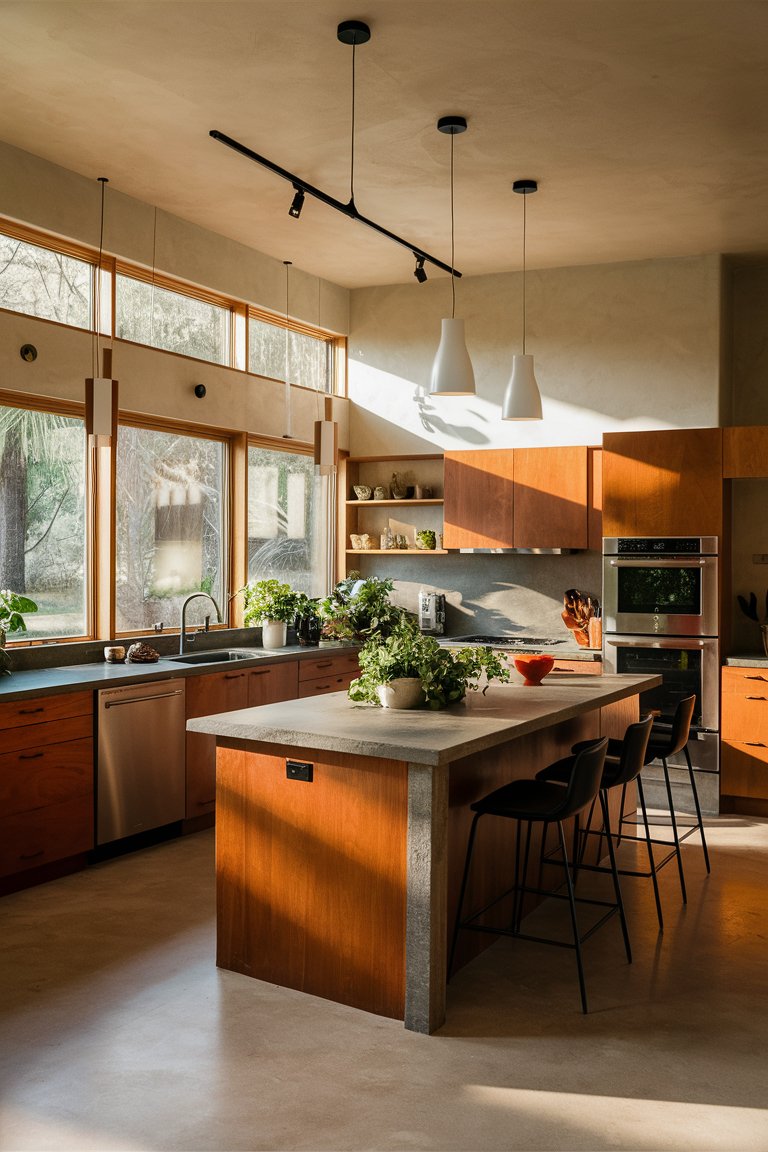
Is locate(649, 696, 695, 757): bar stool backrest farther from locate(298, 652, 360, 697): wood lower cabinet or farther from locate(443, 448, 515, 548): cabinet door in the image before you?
locate(443, 448, 515, 548): cabinet door

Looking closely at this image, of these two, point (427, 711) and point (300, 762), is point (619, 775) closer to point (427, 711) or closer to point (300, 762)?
point (427, 711)

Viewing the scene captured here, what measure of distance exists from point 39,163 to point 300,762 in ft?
11.8

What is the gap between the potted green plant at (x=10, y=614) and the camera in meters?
5.02

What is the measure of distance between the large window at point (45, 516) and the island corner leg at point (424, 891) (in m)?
2.99

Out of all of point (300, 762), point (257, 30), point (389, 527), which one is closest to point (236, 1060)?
point (300, 762)

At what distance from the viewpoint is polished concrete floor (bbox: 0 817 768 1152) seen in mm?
2748

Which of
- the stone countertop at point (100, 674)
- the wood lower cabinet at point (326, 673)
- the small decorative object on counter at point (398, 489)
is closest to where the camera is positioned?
the stone countertop at point (100, 674)

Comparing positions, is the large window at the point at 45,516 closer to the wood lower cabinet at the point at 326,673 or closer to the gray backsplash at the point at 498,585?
the wood lower cabinet at the point at 326,673

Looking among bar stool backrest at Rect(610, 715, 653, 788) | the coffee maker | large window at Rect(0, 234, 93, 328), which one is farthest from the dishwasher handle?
the coffee maker

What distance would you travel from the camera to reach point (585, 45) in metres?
3.98

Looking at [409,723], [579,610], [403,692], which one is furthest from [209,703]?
[579,610]

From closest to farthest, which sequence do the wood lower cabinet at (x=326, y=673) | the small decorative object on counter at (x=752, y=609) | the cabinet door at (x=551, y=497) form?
the wood lower cabinet at (x=326, y=673), the small decorative object on counter at (x=752, y=609), the cabinet door at (x=551, y=497)

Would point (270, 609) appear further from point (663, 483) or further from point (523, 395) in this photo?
point (663, 483)

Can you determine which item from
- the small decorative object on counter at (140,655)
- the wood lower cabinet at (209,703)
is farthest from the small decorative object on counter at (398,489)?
the small decorative object on counter at (140,655)
